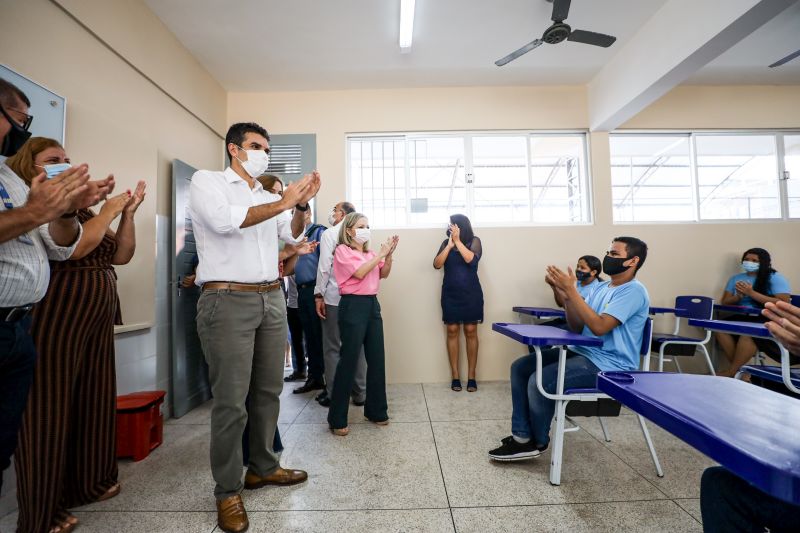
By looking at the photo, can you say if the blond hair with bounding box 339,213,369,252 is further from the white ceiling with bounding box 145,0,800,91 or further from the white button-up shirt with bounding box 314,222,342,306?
the white ceiling with bounding box 145,0,800,91

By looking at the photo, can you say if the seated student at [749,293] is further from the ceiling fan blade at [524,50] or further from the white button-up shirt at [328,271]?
the white button-up shirt at [328,271]

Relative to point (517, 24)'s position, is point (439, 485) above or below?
below

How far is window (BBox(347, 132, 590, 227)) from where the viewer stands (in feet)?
14.0

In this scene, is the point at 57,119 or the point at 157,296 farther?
the point at 157,296

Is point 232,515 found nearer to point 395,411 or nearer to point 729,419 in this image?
point 395,411

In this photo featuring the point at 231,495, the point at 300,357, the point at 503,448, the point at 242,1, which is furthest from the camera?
the point at 300,357

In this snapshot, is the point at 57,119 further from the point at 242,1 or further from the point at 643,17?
the point at 643,17

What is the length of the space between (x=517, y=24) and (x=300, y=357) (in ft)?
12.6

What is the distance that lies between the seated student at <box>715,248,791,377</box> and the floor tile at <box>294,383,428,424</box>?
3.10 m

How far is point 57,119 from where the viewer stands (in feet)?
6.64

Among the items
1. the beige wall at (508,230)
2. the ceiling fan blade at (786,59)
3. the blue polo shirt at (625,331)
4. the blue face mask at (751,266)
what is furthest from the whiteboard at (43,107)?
the blue face mask at (751,266)

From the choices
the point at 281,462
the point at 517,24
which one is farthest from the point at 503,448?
the point at 517,24

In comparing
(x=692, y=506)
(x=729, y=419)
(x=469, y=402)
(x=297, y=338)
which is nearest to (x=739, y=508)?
(x=729, y=419)

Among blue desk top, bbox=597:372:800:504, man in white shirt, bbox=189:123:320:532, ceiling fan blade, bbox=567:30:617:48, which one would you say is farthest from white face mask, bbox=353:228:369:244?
ceiling fan blade, bbox=567:30:617:48
